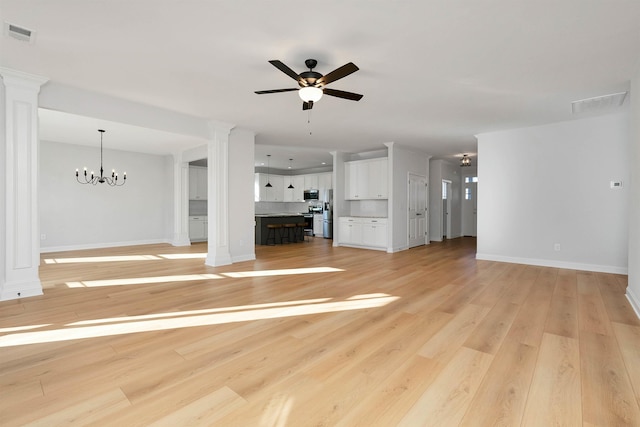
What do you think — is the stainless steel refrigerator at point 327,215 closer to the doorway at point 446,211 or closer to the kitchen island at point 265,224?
the kitchen island at point 265,224

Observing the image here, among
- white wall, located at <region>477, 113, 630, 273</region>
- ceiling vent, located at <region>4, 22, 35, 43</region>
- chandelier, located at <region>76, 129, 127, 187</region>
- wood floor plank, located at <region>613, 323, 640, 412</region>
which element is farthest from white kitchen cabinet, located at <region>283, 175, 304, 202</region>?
wood floor plank, located at <region>613, 323, 640, 412</region>

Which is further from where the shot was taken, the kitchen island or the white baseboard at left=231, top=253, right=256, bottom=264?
the kitchen island

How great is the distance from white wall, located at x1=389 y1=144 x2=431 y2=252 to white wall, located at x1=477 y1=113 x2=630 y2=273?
192 centimetres

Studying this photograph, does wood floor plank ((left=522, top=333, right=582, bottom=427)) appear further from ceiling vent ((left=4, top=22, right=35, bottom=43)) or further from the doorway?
the doorway

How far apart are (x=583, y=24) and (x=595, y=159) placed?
375cm

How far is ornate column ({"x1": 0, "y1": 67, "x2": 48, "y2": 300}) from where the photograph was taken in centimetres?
360

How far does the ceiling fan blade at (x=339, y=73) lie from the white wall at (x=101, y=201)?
7.39 meters

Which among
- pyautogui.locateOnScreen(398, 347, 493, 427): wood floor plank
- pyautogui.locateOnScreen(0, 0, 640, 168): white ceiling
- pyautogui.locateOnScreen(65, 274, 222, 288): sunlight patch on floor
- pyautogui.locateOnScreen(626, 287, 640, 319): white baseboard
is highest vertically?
pyautogui.locateOnScreen(0, 0, 640, 168): white ceiling

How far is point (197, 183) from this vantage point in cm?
954

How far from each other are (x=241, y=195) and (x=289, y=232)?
357cm

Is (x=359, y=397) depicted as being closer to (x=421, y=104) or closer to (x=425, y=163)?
(x=421, y=104)

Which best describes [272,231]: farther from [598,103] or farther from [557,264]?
[598,103]

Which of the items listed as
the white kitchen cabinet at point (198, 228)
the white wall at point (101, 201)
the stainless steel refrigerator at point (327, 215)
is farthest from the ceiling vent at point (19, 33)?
the stainless steel refrigerator at point (327, 215)

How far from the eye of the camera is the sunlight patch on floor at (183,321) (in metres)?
2.64
